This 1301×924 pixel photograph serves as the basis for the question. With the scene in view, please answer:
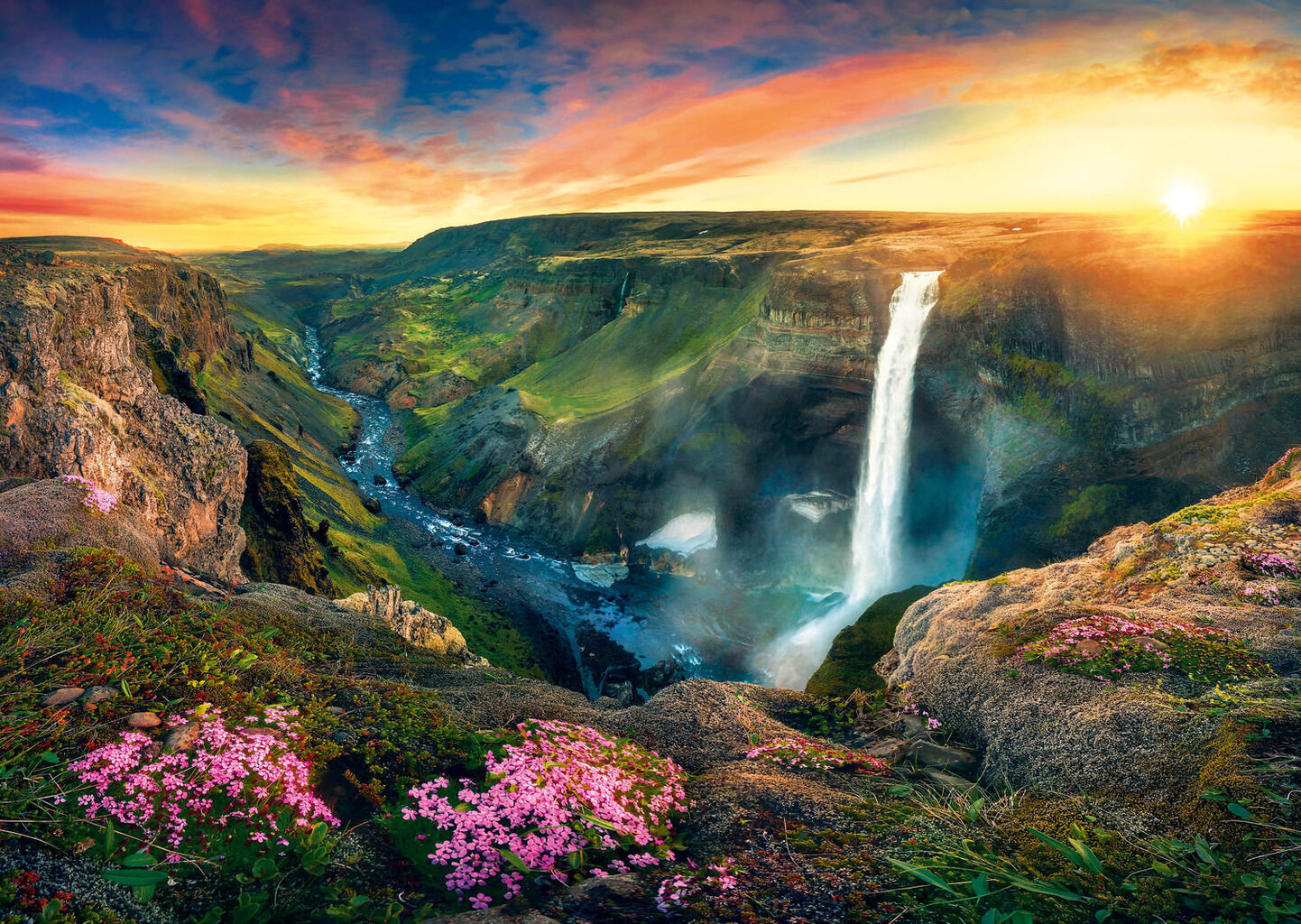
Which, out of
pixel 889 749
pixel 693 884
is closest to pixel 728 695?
pixel 889 749

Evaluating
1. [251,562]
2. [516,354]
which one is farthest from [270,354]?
[251,562]

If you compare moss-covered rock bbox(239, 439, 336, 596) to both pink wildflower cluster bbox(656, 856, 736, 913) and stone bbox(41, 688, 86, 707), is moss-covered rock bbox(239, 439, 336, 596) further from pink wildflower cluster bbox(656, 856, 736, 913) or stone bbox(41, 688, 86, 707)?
pink wildflower cluster bbox(656, 856, 736, 913)

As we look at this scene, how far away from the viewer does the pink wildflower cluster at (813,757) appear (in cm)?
1182

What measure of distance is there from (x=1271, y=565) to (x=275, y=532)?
41.6m

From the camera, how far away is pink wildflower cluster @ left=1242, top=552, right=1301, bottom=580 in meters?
14.2

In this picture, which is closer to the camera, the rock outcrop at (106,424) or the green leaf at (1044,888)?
the green leaf at (1044,888)

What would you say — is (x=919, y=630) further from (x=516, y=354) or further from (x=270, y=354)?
(x=270, y=354)

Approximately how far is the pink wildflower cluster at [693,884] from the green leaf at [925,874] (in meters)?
2.13

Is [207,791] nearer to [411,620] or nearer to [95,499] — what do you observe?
[95,499]

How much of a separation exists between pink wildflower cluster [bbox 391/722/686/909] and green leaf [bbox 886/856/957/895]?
10.6ft

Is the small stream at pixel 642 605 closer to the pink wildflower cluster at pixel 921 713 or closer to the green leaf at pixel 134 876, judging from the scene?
the pink wildflower cluster at pixel 921 713

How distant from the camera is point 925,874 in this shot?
679 centimetres

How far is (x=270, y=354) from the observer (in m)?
114

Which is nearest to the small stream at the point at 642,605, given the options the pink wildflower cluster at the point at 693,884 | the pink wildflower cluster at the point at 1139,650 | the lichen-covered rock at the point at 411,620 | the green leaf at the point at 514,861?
the lichen-covered rock at the point at 411,620
